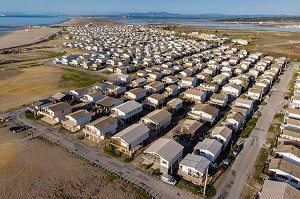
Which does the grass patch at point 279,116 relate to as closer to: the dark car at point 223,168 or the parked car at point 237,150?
the parked car at point 237,150

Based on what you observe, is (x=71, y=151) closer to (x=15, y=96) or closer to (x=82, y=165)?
(x=82, y=165)

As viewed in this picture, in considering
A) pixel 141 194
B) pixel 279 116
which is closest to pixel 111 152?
pixel 141 194

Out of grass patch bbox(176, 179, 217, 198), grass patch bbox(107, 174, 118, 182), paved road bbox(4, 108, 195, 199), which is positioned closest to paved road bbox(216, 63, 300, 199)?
grass patch bbox(176, 179, 217, 198)

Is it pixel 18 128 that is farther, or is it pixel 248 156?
pixel 18 128

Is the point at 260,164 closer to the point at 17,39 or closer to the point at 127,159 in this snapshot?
the point at 127,159

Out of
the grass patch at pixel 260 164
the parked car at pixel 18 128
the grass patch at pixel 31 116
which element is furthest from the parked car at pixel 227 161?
the grass patch at pixel 31 116

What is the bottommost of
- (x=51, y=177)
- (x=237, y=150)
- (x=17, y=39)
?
(x=51, y=177)
